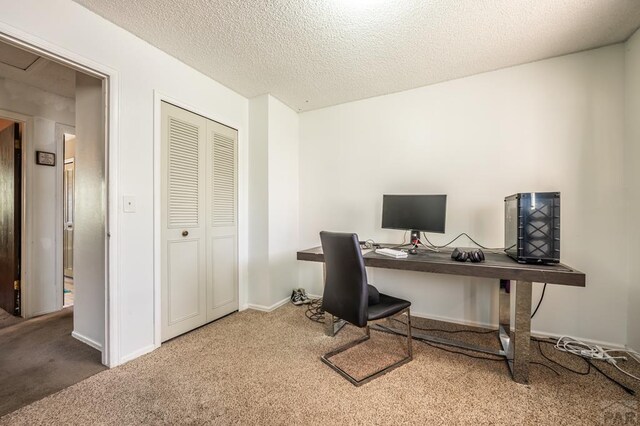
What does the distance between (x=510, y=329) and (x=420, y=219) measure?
48.0 inches

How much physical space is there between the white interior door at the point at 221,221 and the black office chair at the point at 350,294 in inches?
50.8

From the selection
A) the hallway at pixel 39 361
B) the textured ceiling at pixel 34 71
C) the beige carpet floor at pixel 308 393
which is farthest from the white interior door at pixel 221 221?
the textured ceiling at pixel 34 71

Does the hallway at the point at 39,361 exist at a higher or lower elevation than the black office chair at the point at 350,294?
lower

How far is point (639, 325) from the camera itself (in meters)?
1.93

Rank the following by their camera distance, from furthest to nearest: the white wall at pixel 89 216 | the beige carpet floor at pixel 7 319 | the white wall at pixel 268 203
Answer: the white wall at pixel 268 203 < the beige carpet floor at pixel 7 319 < the white wall at pixel 89 216

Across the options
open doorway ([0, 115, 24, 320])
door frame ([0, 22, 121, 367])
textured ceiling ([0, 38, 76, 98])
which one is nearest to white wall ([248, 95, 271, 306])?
door frame ([0, 22, 121, 367])

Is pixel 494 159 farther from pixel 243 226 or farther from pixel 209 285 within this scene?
pixel 209 285

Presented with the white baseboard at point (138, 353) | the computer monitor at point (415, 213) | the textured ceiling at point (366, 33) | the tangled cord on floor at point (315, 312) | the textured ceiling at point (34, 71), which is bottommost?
the tangled cord on floor at point (315, 312)

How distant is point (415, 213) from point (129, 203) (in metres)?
2.36

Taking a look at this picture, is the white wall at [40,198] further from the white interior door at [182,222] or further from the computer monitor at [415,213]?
the computer monitor at [415,213]

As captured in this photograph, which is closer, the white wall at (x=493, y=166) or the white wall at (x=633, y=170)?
the white wall at (x=633, y=170)

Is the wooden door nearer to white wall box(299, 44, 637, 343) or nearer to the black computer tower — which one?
white wall box(299, 44, 637, 343)

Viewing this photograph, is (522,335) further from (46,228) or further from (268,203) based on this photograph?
(46,228)

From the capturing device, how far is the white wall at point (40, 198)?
2793 mm
